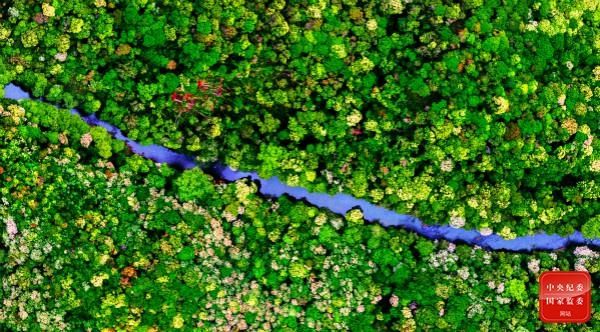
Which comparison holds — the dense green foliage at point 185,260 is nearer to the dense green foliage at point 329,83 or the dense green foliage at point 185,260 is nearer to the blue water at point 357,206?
the blue water at point 357,206

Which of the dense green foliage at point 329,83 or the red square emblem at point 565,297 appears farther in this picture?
the red square emblem at point 565,297

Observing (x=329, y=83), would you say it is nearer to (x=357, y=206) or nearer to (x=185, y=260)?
(x=357, y=206)

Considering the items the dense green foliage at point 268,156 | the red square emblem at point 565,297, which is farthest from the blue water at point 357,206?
the red square emblem at point 565,297

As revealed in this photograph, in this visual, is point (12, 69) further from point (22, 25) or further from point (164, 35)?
point (164, 35)

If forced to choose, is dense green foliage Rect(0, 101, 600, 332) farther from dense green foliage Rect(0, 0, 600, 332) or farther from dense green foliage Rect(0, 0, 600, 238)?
dense green foliage Rect(0, 0, 600, 238)

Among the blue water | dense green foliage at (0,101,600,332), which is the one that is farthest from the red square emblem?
the blue water

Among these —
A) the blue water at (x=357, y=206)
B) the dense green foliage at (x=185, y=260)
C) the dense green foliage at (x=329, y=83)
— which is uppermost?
the dense green foliage at (x=329, y=83)

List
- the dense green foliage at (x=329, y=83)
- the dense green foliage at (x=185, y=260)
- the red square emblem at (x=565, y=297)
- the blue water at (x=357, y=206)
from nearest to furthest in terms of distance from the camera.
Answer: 1. the dense green foliage at (x=185, y=260)
2. the dense green foliage at (x=329, y=83)
3. the blue water at (x=357, y=206)
4. the red square emblem at (x=565, y=297)

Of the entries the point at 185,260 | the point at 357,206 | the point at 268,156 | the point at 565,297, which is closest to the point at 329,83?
the point at 268,156
